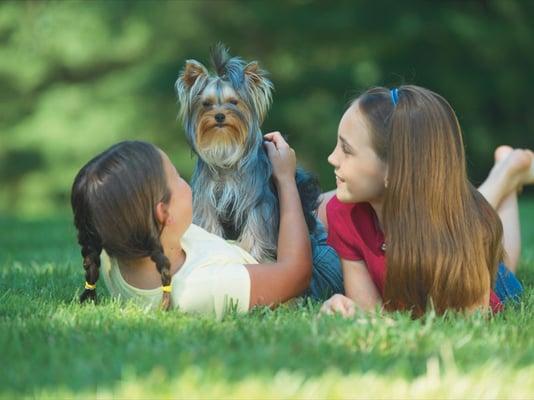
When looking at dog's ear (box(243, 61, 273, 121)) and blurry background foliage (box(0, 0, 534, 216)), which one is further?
blurry background foliage (box(0, 0, 534, 216))

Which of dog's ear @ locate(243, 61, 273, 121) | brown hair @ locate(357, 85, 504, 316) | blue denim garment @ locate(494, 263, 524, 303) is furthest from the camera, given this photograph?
dog's ear @ locate(243, 61, 273, 121)

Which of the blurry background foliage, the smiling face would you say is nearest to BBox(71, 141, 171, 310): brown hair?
the smiling face

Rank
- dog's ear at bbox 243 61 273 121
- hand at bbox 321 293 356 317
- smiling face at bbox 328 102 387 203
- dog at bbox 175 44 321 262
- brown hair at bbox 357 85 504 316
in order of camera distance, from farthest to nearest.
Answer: dog's ear at bbox 243 61 273 121
dog at bbox 175 44 321 262
smiling face at bbox 328 102 387 203
brown hair at bbox 357 85 504 316
hand at bbox 321 293 356 317

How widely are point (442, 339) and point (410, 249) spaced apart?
63 centimetres

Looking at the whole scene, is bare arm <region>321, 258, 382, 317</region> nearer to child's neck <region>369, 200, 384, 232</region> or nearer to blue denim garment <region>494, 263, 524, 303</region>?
child's neck <region>369, 200, 384, 232</region>

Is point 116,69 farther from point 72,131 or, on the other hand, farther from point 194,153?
point 194,153

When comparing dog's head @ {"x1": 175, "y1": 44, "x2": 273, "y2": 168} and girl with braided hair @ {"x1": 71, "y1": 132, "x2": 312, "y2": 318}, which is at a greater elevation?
dog's head @ {"x1": 175, "y1": 44, "x2": 273, "y2": 168}

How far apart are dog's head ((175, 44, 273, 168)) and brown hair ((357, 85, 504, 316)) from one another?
0.93 m

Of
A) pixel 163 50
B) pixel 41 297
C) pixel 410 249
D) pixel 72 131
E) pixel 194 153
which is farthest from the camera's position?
pixel 163 50

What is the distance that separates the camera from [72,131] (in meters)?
17.6

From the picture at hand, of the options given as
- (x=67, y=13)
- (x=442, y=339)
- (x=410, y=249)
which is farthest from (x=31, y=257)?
(x=67, y=13)

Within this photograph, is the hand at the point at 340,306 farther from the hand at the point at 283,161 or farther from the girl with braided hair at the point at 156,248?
the hand at the point at 283,161

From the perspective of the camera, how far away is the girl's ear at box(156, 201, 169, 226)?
12.0 feet

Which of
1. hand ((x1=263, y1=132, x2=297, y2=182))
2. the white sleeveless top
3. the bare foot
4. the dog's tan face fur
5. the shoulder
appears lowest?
the white sleeveless top
